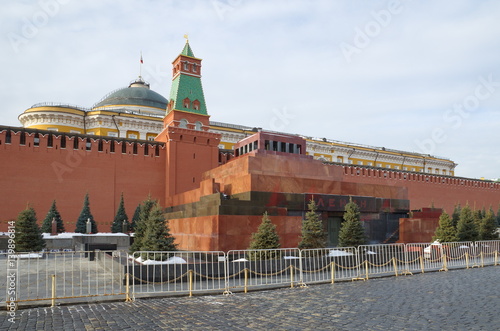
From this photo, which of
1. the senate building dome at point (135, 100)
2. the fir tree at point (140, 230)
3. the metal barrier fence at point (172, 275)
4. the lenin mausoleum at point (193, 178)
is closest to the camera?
the metal barrier fence at point (172, 275)

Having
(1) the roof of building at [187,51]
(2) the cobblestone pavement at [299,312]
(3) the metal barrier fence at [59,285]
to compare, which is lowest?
(2) the cobblestone pavement at [299,312]

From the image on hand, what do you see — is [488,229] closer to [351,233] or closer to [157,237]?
[351,233]

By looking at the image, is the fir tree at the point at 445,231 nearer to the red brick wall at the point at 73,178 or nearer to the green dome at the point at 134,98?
the red brick wall at the point at 73,178

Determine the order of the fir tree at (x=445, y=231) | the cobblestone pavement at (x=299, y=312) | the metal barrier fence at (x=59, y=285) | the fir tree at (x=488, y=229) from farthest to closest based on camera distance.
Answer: the fir tree at (x=488, y=229), the fir tree at (x=445, y=231), the metal barrier fence at (x=59, y=285), the cobblestone pavement at (x=299, y=312)

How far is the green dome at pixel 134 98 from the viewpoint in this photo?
38.9m

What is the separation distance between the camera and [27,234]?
52.5 ft

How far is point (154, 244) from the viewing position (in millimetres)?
10977

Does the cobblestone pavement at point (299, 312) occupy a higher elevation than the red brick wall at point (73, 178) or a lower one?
lower

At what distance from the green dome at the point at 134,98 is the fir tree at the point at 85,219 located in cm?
1868

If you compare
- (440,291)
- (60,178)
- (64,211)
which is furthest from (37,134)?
(440,291)

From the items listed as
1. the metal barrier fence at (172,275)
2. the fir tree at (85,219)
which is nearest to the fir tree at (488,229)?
the metal barrier fence at (172,275)

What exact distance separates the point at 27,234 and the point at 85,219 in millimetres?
5130

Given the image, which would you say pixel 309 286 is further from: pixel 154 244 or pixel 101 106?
pixel 101 106

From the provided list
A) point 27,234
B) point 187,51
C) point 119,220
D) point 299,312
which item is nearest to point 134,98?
point 187,51
